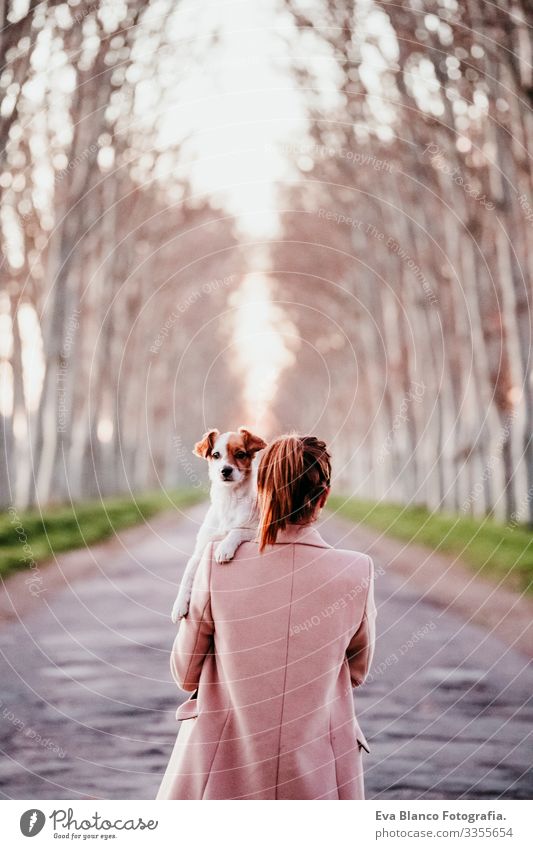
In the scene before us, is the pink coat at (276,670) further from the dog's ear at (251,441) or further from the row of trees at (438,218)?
Answer: the row of trees at (438,218)

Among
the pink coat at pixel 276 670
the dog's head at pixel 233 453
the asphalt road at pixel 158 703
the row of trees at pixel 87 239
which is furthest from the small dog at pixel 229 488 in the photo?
the row of trees at pixel 87 239

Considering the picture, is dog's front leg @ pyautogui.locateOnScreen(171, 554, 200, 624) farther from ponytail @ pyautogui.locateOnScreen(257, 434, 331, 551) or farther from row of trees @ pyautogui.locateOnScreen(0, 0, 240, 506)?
row of trees @ pyautogui.locateOnScreen(0, 0, 240, 506)

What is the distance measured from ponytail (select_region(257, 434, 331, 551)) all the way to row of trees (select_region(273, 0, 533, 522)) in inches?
458

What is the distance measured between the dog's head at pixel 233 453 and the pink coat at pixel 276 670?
1.45m

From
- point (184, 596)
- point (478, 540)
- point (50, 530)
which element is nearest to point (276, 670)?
point (184, 596)

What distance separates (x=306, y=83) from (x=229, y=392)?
49602mm

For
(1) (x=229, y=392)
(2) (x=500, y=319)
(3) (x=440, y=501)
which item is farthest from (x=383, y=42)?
(1) (x=229, y=392)

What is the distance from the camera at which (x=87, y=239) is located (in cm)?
2788

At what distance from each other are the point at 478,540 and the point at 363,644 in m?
14.6

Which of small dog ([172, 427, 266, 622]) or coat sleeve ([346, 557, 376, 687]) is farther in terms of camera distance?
small dog ([172, 427, 266, 622])

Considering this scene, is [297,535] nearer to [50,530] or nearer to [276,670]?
[276,670]

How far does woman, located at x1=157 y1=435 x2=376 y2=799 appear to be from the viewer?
406 cm

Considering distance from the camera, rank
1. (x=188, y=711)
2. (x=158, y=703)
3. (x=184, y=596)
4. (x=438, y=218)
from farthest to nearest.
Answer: (x=438, y=218) → (x=158, y=703) → (x=184, y=596) → (x=188, y=711)

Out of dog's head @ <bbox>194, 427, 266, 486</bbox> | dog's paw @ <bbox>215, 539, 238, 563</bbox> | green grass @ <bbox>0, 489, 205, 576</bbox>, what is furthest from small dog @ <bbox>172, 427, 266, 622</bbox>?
green grass @ <bbox>0, 489, 205, 576</bbox>
